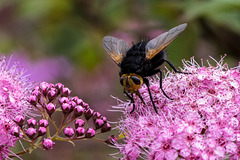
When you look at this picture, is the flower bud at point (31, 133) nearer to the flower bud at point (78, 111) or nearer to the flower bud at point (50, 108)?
the flower bud at point (50, 108)

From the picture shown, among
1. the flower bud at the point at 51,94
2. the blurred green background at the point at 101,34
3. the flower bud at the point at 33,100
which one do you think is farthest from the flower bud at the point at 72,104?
the blurred green background at the point at 101,34

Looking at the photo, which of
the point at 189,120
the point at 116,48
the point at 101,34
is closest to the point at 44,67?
the point at 101,34

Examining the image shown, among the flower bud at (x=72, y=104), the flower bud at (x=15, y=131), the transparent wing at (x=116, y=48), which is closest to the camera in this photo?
the flower bud at (x=15, y=131)

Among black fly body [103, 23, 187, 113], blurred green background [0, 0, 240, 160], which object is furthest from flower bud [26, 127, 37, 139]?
blurred green background [0, 0, 240, 160]

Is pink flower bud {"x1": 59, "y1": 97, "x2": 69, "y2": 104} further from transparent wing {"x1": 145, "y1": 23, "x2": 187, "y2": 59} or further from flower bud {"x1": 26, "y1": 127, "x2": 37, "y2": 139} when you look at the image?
transparent wing {"x1": 145, "y1": 23, "x2": 187, "y2": 59}

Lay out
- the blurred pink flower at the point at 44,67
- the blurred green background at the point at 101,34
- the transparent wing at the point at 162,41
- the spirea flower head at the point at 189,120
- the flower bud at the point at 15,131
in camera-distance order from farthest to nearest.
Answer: the blurred pink flower at the point at 44,67, the blurred green background at the point at 101,34, the transparent wing at the point at 162,41, the flower bud at the point at 15,131, the spirea flower head at the point at 189,120

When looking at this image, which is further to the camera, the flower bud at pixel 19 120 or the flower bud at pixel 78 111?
the flower bud at pixel 78 111

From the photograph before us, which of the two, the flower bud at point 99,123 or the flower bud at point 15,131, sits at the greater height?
the flower bud at point 15,131

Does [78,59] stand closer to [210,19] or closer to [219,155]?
[210,19]
